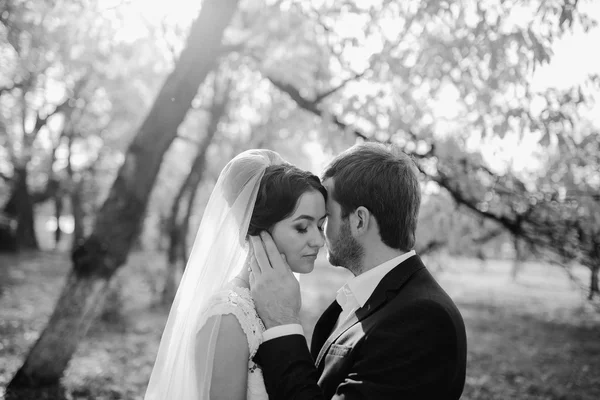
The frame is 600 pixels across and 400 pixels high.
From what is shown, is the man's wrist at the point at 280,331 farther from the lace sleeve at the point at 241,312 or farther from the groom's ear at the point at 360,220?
the groom's ear at the point at 360,220

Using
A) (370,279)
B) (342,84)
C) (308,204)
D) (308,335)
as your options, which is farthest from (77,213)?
(370,279)

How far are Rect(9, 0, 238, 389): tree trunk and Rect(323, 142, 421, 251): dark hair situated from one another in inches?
127

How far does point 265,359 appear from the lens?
259 cm

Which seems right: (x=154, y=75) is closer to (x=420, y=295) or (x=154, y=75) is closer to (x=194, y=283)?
(x=194, y=283)

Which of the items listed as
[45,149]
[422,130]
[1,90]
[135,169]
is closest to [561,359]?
→ [422,130]

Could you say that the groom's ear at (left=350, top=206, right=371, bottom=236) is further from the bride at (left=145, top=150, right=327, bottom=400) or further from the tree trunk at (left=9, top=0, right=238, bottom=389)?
the tree trunk at (left=9, top=0, right=238, bottom=389)

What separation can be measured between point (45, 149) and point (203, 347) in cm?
2596

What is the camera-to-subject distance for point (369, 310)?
265 cm

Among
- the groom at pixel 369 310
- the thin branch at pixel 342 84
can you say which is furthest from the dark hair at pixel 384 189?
the thin branch at pixel 342 84

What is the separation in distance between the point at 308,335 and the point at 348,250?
8.99 meters

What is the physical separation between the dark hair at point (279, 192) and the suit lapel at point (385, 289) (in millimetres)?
638

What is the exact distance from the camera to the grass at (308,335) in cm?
739

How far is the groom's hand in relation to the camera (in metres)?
2.67

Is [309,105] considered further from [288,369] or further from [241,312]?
[288,369]
